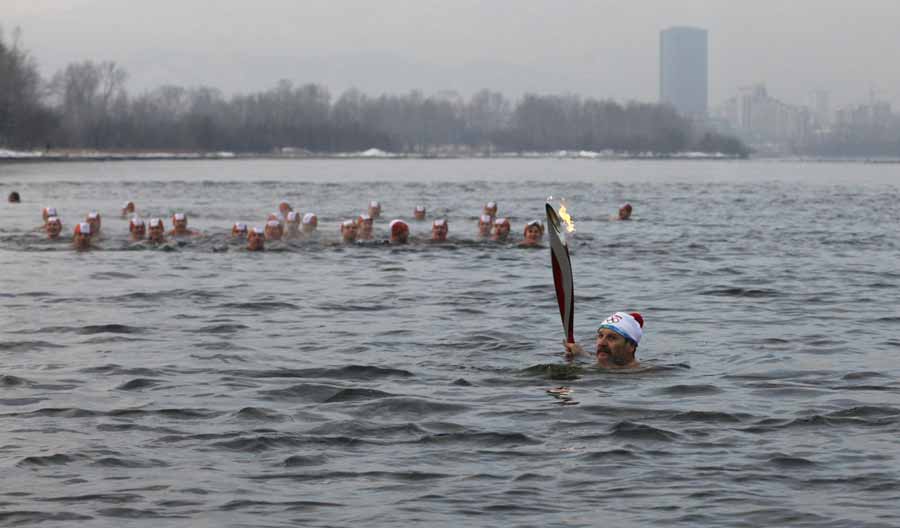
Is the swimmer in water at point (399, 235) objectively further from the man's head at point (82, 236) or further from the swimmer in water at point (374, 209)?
the swimmer in water at point (374, 209)

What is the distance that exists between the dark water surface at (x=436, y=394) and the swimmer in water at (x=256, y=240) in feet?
4.41

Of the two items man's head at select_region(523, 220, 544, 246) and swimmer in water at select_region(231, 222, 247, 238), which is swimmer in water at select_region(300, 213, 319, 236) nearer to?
swimmer in water at select_region(231, 222, 247, 238)

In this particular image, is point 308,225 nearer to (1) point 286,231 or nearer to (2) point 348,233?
(1) point 286,231

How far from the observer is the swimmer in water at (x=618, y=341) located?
1357cm

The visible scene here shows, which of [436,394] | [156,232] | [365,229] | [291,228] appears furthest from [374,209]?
[436,394]

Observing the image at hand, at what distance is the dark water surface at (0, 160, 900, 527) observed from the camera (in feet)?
28.7

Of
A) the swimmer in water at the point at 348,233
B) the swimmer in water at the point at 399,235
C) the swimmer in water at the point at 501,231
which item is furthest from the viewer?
the swimmer in water at the point at 501,231

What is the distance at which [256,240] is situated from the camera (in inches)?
1141

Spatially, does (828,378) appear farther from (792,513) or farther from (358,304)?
(358,304)

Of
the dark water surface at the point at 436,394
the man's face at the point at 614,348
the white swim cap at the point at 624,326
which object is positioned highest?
the white swim cap at the point at 624,326

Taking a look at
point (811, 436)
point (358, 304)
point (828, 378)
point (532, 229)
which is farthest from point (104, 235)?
point (811, 436)

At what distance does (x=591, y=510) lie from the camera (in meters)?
8.51

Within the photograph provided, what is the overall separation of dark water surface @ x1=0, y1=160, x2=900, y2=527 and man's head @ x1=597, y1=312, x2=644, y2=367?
24 centimetres

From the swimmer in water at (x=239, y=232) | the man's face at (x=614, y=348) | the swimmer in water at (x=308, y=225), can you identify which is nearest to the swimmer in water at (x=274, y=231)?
the swimmer in water at (x=239, y=232)
